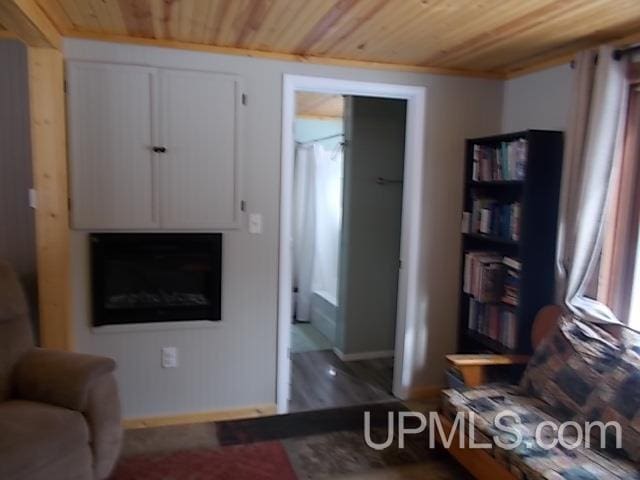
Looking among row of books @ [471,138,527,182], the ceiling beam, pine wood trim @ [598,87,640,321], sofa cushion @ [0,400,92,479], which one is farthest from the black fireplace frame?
pine wood trim @ [598,87,640,321]

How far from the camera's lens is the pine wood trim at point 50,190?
242 centimetres

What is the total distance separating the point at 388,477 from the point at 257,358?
3.49ft

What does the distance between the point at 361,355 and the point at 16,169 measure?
9.35 feet

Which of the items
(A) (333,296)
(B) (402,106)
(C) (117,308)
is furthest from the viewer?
(A) (333,296)

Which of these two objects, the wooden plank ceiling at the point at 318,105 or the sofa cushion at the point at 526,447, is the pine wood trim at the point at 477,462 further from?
the wooden plank ceiling at the point at 318,105

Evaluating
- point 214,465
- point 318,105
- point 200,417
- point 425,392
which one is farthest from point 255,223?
point 318,105

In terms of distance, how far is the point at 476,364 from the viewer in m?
2.69

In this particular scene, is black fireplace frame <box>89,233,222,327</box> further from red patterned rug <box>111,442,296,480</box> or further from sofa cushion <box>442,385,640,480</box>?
sofa cushion <box>442,385,640,480</box>

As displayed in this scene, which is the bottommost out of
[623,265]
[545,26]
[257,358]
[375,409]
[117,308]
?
[375,409]

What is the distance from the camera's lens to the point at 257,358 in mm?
3086

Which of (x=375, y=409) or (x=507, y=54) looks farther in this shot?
(x=375, y=409)

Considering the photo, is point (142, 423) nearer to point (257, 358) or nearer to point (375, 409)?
point (257, 358)

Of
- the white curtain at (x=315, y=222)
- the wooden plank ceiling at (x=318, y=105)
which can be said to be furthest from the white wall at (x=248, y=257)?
the white curtain at (x=315, y=222)

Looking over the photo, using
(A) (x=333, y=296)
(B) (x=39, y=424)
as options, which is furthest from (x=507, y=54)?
(B) (x=39, y=424)
